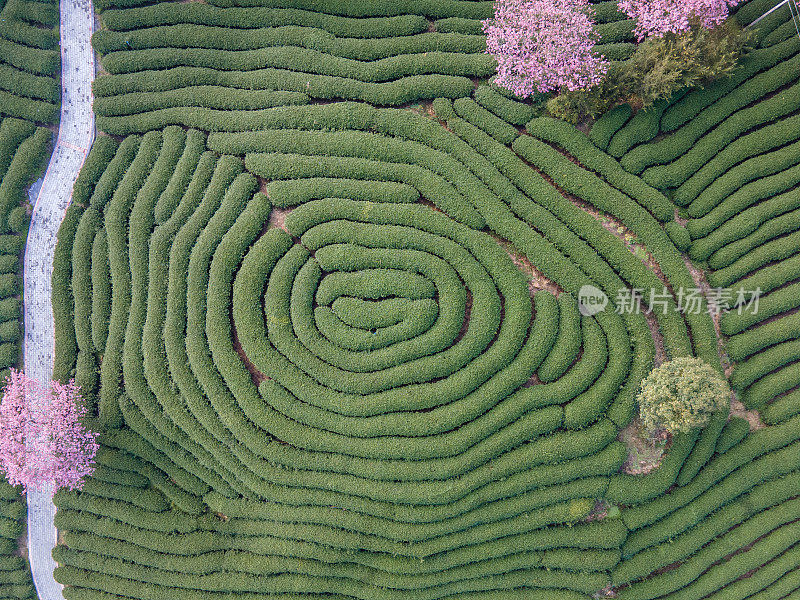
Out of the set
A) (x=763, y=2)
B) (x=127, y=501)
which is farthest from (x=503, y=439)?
(x=763, y=2)

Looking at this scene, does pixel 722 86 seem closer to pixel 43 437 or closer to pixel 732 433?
pixel 732 433

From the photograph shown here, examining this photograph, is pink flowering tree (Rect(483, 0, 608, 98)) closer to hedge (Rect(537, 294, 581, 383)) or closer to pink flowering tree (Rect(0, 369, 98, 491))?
hedge (Rect(537, 294, 581, 383))

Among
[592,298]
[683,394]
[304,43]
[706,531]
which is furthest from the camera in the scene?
[304,43]

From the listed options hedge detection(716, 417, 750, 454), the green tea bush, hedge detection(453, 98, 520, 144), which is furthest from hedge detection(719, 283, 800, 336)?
hedge detection(453, 98, 520, 144)

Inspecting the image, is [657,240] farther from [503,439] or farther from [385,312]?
[385,312]

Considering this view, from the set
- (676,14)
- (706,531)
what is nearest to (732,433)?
(706,531)

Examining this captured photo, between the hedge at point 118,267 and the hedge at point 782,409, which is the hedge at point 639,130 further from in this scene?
the hedge at point 118,267
